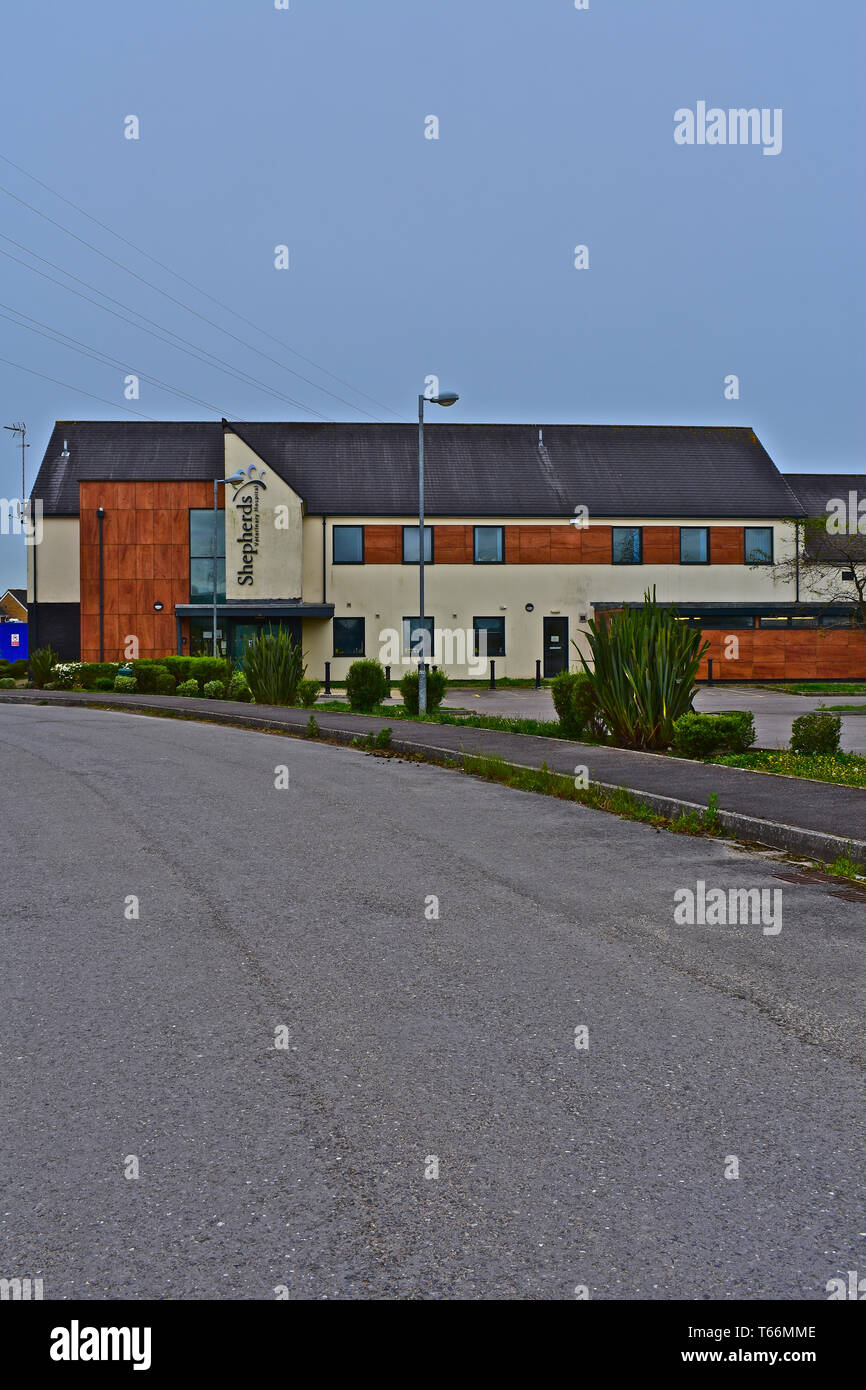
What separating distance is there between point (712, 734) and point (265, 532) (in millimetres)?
33906

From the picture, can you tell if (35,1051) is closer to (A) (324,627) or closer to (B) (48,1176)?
(B) (48,1176)

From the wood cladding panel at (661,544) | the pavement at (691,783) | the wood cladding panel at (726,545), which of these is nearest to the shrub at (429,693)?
the pavement at (691,783)

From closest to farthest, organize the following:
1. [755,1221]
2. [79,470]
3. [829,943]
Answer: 1. [755,1221]
2. [829,943]
3. [79,470]

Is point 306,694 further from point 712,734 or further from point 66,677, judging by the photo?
point 712,734

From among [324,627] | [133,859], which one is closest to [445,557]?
[324,627]

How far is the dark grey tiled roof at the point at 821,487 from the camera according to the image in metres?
54.1

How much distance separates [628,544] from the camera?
1930 inches

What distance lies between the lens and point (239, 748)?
716 inches

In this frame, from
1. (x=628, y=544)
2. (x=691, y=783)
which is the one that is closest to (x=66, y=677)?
(x=628, y=544)

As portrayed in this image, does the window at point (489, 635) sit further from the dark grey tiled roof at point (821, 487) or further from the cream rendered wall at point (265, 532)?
the dark grey tiled roof at point (821, 487)

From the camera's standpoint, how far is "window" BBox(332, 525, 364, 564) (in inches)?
1882

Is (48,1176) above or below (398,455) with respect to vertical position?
below
